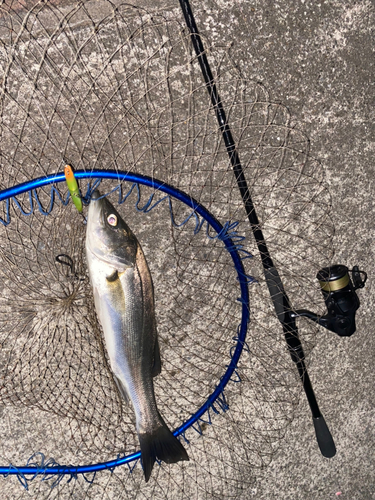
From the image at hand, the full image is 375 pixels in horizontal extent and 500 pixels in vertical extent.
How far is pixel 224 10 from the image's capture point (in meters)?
1.75

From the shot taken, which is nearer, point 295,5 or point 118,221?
point 118,221

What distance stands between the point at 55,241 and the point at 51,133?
18.5 inches

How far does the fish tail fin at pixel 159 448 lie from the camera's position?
5.57 feet

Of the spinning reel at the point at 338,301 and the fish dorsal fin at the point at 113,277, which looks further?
the spinning reel at the point at 338,301

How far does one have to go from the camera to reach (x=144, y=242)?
1.92 meters

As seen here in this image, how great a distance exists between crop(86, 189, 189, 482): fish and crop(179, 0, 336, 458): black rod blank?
60 centimetres

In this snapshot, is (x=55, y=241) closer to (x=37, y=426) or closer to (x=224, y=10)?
(x=37, y=426)

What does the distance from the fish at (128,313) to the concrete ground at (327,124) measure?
896mm

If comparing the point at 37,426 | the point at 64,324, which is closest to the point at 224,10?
the point at 64,324

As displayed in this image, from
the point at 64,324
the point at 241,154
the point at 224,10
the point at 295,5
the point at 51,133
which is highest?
the point at 295,5

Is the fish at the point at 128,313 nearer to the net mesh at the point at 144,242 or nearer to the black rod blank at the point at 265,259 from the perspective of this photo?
the net mesh at the point at 144,242

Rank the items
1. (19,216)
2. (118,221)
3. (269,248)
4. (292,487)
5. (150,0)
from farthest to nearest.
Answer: (292,487) → (269,248) → (19,216) → (150,0) → (118,221)

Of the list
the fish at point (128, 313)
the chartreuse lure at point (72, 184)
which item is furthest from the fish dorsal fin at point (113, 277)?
the chartreuse lure at point (72, 184)

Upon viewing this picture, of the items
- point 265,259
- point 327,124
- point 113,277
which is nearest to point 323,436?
point 265,259
